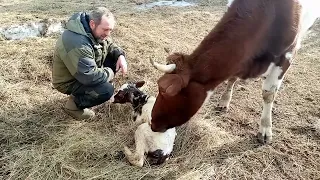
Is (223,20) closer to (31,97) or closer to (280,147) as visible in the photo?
(280,147)

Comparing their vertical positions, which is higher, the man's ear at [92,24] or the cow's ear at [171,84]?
the man's ear at [92,24]

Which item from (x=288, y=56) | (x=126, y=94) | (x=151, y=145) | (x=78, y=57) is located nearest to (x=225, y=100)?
(x=288, y=56)

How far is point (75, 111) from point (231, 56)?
2197 millimetres

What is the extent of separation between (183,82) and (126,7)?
6.13 meters

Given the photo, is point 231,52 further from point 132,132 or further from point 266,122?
point 132,132

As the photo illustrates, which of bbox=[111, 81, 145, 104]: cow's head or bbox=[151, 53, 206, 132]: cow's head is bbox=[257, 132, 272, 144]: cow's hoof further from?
bbox=[111, 81, 145, 104]: cow's head

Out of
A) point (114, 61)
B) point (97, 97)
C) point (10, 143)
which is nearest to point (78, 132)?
point (97, 97)

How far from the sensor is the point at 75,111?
4.64 m

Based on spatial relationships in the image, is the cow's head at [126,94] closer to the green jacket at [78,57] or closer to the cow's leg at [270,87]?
the green jacket at [78,57]

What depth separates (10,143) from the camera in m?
4.24

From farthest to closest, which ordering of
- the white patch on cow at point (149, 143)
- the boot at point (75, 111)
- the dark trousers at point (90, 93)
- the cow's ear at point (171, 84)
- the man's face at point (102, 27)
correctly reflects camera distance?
the boot at point (75, 111)
the dark trousers at point (90, 93)
the man's face at point (102, 27)
the white patch on cow at point (149, 143)
the cow's ear at point (171, 84)

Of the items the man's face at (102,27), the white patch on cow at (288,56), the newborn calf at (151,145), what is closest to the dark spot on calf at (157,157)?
the newborn calf at (151,145)

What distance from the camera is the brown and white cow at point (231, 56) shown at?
3.37 metres

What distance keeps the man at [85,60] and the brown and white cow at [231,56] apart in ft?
3.49
